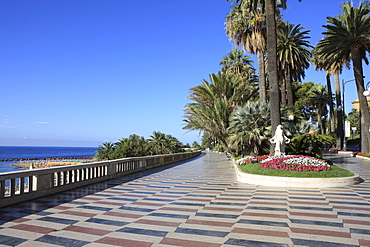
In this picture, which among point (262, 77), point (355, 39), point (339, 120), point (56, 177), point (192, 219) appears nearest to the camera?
point (192, 219)

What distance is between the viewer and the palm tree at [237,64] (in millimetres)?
44375

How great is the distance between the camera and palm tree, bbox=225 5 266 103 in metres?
25.9

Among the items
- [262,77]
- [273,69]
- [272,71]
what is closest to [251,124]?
[272,71]

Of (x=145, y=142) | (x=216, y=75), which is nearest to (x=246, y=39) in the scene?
(x=216, y=75)

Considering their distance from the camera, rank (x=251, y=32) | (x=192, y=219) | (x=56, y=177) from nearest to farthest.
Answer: (x=192, y=219) → (x=56, y=177) → (x=251, y=32)

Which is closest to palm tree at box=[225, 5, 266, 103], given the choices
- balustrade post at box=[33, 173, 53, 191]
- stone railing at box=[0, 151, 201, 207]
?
stone railing at box=[0, 151, 201, 207]

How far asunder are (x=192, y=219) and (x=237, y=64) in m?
40.4

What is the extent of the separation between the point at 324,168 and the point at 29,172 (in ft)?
37.7

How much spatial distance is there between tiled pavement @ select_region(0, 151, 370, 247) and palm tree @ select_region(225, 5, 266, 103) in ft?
58.0

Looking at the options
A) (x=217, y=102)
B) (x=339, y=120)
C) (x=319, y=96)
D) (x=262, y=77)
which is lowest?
(x=339, y=120)

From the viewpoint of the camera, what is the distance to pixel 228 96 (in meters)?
31.8

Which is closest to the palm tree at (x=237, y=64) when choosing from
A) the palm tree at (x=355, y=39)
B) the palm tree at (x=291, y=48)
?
the palm tree at (x=291, y=48)

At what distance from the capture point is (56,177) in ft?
34.5

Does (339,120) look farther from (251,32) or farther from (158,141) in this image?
(158,141)
